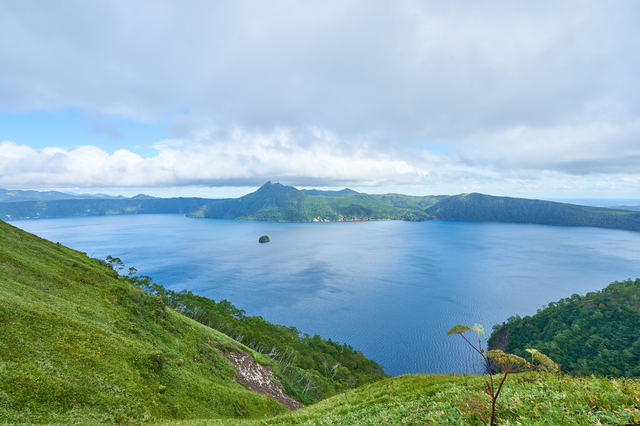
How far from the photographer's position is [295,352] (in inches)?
2427

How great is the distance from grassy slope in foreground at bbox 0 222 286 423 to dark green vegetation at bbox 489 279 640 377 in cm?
8071

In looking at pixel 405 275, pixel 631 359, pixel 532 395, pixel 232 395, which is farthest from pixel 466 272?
pixel 532 395

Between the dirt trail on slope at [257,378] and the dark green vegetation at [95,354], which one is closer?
the dark green vegetation at [95,354]

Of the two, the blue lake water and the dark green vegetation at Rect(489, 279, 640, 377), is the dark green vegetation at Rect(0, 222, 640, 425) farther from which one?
the dark green vegetation at Rect(489, 279, 640, 377)

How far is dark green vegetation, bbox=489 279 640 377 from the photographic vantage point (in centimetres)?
6275

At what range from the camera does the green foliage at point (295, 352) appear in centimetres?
4846

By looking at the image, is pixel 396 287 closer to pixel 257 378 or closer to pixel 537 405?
pixel 257 378

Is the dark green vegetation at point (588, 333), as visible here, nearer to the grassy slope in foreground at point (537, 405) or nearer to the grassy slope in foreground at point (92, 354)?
the grassy slope in foreground at point (537, 405)

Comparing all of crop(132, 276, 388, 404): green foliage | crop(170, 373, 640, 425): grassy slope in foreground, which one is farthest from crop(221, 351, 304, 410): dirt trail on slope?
crop(170, 373, 640, 425): grassy slope in foreground

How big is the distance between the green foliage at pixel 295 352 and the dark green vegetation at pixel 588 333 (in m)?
48.2

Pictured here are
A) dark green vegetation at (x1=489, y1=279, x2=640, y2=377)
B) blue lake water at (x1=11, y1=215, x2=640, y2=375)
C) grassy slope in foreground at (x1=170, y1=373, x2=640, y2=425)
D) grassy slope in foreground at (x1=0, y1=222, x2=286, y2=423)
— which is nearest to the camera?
grassy slope in foreground at (x1=170, y1=373, x2=640, y2=425)

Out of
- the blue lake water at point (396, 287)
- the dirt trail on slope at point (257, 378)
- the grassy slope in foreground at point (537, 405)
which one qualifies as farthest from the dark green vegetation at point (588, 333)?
the grassy slope in foreground at point (537, 405)

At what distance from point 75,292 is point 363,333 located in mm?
79786

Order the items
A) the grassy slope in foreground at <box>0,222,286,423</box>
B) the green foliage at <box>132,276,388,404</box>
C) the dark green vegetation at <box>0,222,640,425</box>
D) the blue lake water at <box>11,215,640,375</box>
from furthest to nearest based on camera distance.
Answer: the blue lake water at <box>11,215,640,375</box>, the green foliage at <box>132,276,388,404</box>, the grassy slope in foreground at <box>0,222,286,423</box>, the dark green vegetation at <box>0,222,640,425</box>
